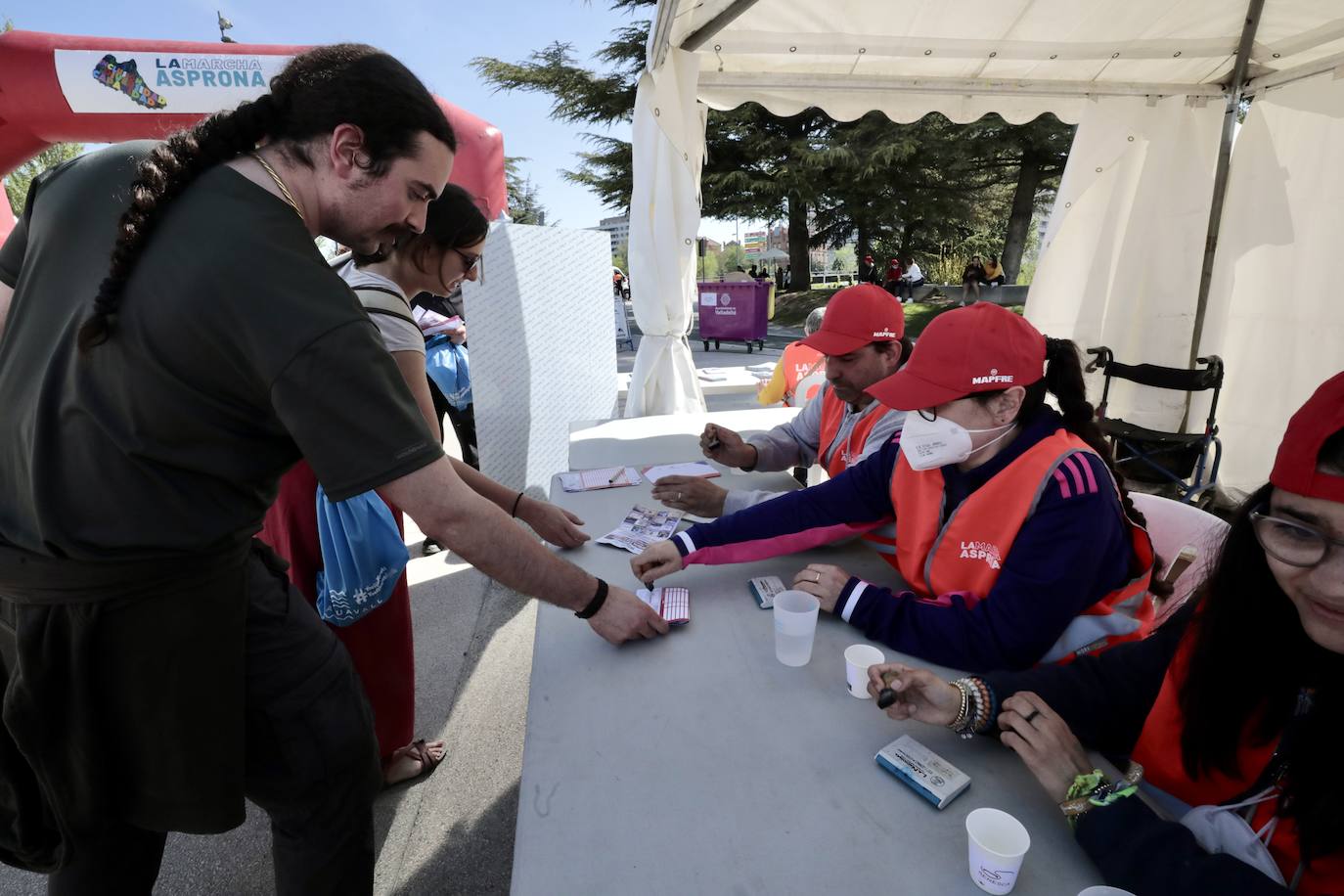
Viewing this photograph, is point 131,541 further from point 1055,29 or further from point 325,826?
point 1055,29

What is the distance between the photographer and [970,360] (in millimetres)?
1350

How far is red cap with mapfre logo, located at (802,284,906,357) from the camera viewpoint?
7.04 feet

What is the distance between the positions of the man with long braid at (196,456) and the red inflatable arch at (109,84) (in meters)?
4.15

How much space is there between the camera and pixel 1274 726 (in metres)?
0.90

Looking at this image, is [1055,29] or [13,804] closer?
[13,804]

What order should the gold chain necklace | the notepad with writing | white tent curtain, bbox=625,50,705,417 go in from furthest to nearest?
white tent curtain, bbox=625,50,705,417, the notepad with writing, the gold chain necklace

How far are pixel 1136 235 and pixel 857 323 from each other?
124 inches

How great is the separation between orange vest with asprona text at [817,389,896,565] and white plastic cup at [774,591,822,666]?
21.2 inches

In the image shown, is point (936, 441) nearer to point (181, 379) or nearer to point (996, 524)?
point (996, 524)

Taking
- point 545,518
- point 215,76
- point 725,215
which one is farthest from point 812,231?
point 545,518

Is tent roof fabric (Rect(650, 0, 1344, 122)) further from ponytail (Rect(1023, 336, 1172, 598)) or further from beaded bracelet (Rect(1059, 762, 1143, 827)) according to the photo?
beaded bracelet (Rect(1059, 762, 1143, 827))

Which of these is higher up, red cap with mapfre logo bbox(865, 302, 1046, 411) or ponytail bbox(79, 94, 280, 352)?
ponytail bbox(79, 94, 280, 352)

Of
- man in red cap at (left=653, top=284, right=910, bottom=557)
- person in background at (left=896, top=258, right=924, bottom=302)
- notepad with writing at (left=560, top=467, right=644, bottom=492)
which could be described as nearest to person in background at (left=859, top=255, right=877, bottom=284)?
person in background at (left=896, top=258, right=924, bottom=302)

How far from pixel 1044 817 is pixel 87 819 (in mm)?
1491
